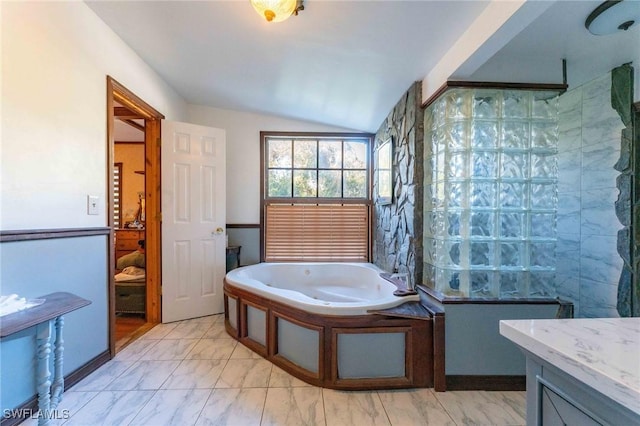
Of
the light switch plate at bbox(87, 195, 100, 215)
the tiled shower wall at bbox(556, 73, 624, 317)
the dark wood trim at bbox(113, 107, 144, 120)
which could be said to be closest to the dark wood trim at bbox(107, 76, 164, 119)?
the dark wood trim at bbox(113, 107, 144, 120)

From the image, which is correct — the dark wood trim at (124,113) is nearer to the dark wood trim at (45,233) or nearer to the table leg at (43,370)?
the dark wood trim at (45,233)

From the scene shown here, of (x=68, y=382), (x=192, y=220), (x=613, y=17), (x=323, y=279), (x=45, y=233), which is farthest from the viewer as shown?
(x=323, y=279)

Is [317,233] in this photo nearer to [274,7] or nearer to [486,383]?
[486,383]

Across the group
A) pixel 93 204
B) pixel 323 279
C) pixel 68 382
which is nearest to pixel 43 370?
pixel 68 382

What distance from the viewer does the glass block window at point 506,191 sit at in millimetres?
1850

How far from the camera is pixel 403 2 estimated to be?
4.66 ft

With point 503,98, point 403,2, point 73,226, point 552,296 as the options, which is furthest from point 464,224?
point 73,226

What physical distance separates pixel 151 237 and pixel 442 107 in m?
2.84

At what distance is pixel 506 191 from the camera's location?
1863mm

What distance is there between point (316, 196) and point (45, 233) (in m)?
2.54

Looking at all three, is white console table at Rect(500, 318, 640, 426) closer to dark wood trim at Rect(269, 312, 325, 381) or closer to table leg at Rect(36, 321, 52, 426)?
dark wood trim at Rect(269, 312, 325, 381)

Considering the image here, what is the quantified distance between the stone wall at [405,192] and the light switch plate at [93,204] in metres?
2.27

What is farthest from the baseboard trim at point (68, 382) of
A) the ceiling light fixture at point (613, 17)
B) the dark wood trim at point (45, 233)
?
the ceiling light fixture at point (613, 17)

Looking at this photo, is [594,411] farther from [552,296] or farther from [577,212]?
[577,212]
